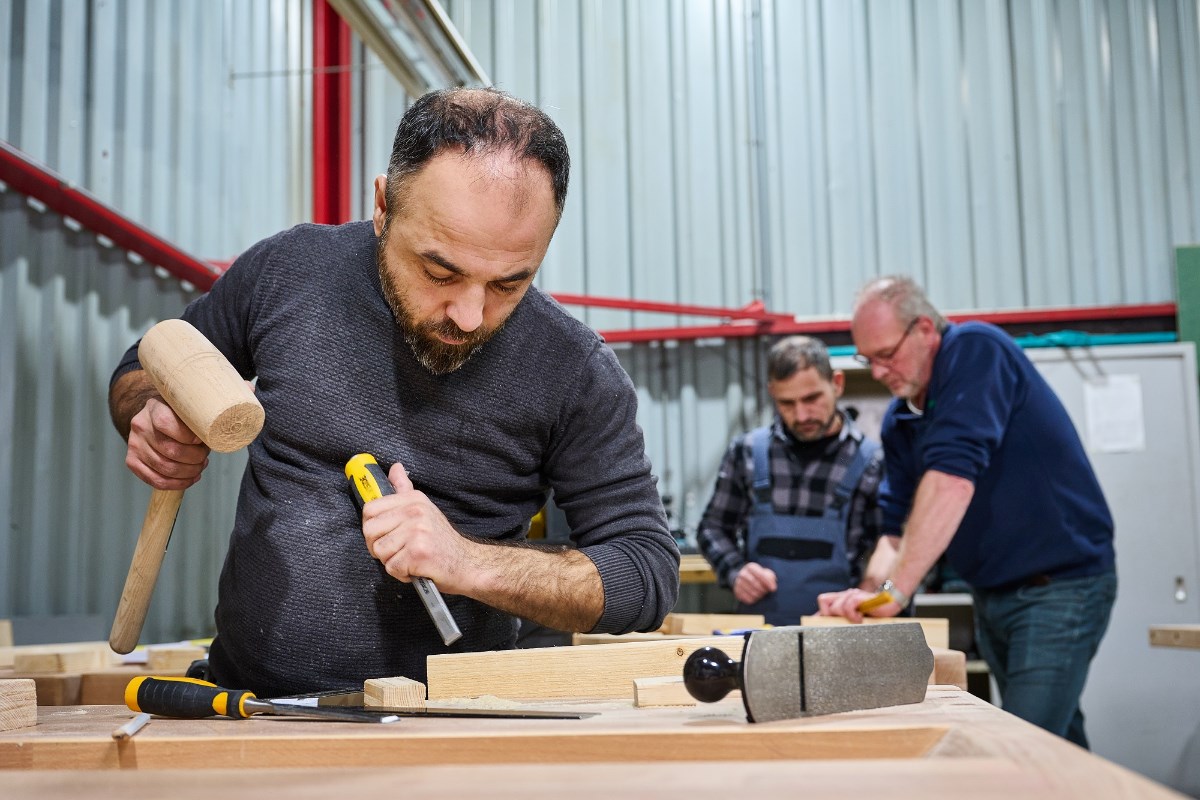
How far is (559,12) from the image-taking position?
6449 millimetres

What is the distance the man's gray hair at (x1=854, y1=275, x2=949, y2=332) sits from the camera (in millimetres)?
3367

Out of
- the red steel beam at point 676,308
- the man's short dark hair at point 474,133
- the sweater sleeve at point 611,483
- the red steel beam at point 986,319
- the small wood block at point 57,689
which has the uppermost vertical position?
the red steel beam at point 676,308

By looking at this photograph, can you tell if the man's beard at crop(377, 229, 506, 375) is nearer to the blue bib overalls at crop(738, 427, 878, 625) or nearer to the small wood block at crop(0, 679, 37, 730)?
the small wood block at crop(0, 679, 37, 730)

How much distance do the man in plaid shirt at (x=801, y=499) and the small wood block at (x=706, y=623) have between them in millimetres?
1293

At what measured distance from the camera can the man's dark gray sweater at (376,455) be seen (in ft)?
4.91

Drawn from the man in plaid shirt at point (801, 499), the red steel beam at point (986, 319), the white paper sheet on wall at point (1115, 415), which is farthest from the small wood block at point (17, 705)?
the white paper sheet on wall at point (1115, 415)

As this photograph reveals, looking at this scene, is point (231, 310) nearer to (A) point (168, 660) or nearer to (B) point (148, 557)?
(B) point (148, 557)

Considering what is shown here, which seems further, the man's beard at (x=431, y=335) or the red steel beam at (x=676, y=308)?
the red steel beam at (x=676, y=308)

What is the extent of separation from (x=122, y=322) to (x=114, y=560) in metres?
0.87

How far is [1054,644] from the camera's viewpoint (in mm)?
3180

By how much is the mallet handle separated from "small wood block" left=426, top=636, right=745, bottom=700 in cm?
48

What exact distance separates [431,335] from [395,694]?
0.53 meters

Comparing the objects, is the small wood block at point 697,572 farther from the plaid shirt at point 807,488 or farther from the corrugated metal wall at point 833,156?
the corrugated metal wall at point 833,156

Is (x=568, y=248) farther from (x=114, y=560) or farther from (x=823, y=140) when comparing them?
(x=114, y=560)
